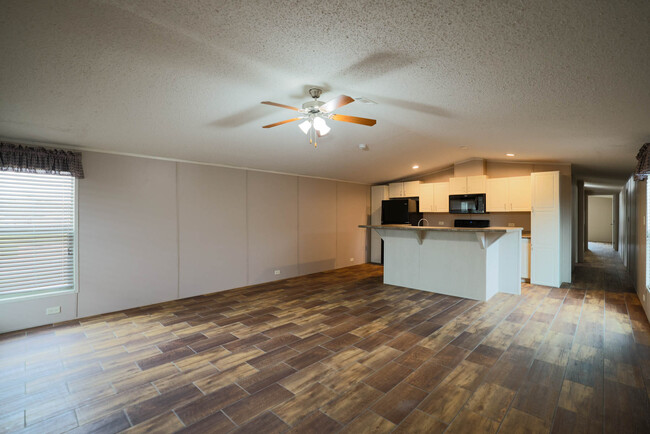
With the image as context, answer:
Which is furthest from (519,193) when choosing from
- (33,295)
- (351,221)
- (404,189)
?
(33,295)

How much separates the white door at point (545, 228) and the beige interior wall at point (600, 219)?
13.0 meters

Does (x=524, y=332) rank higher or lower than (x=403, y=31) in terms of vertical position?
lower

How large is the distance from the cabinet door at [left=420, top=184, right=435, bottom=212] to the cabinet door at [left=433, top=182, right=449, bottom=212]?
0.08 meters

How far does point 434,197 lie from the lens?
7.03 metres

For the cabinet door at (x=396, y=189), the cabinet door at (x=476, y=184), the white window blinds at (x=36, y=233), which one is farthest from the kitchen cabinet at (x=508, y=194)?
the white window blinds at (x=36, y=233)

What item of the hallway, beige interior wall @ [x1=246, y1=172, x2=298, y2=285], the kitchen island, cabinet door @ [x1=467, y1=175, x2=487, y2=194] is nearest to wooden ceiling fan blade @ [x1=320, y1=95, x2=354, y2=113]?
the kitchen island

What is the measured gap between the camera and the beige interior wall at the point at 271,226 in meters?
5.81

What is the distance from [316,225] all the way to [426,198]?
108 inches

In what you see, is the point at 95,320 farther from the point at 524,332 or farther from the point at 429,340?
the point at 524,332

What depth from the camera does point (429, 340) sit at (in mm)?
3162

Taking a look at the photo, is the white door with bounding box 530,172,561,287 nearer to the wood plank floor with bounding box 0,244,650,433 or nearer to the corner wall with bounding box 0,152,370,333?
the wood plank floor with bounding box 0,244,650,433

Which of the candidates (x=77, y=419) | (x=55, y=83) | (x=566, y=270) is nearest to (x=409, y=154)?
(x=566, y=270)

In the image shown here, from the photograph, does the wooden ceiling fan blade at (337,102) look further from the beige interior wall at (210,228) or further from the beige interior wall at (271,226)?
the beige interior wall at (271,226)

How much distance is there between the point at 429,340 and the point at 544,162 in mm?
4790
